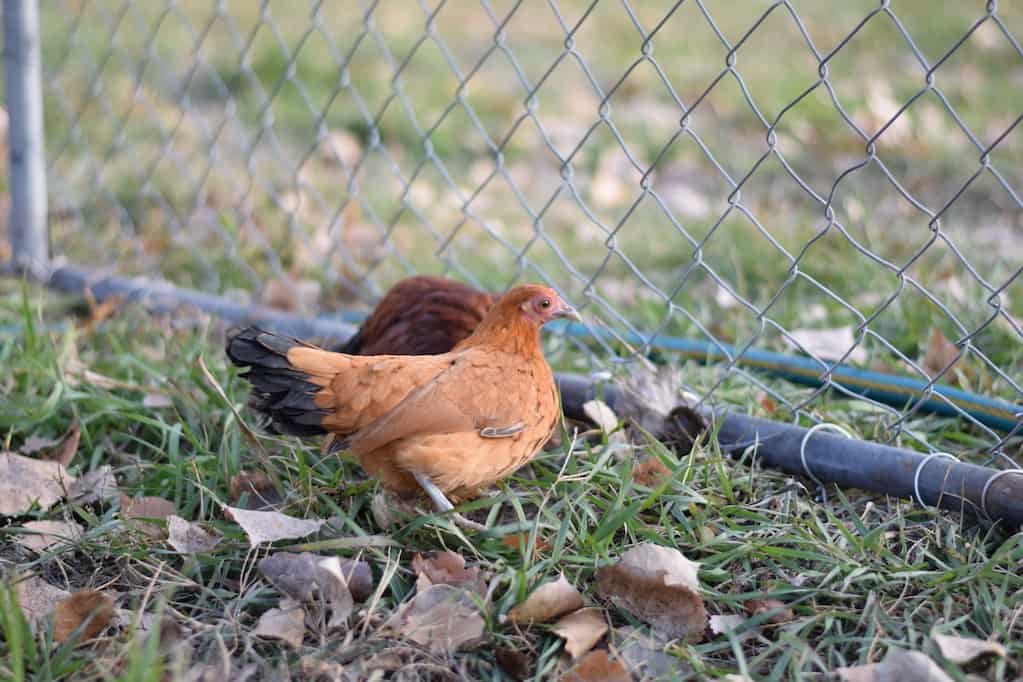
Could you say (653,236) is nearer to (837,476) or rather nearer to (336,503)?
(837,476)

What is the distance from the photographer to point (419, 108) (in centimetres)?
521

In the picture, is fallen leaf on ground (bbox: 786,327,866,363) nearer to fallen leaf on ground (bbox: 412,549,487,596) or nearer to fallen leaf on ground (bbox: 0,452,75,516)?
fallen leaf on ground (bbox: 412,549,487,596)

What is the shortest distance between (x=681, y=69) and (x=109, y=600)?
15.6ft

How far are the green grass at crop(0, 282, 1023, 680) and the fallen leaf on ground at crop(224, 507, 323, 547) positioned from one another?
0.04m

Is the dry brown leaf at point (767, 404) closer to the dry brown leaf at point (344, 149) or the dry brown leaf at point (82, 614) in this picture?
the dry brown leaf at point (82, 614)

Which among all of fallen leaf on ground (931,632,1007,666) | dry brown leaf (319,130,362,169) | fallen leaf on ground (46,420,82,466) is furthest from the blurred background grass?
fallen leaf on ground (46,420,82,466)

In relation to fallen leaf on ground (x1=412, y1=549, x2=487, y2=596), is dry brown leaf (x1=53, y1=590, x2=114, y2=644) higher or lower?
lower

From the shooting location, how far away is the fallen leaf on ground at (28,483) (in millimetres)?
2090

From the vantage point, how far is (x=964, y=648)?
1642 millimetres

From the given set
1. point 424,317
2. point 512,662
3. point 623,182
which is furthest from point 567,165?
point 623,182

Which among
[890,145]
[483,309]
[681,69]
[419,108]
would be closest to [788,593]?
[483,309]

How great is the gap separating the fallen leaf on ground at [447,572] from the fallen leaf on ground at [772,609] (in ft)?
1.57

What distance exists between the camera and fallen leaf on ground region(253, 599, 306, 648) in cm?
171

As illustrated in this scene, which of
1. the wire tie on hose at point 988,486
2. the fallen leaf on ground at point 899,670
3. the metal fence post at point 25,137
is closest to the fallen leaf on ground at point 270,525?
the fallen leaf on ground at point 899,670
